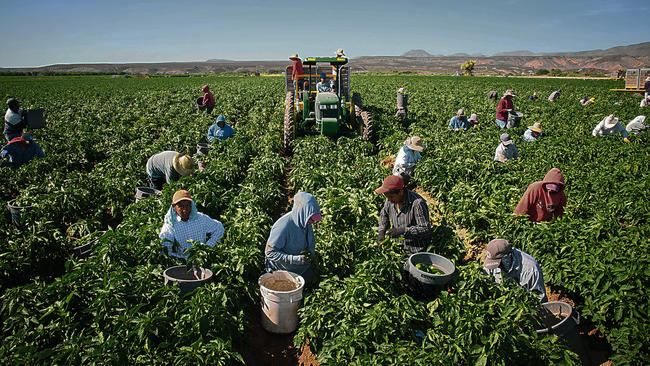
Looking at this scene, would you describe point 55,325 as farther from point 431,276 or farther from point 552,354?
point 552,354

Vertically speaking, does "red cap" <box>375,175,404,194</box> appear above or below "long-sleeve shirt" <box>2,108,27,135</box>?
below

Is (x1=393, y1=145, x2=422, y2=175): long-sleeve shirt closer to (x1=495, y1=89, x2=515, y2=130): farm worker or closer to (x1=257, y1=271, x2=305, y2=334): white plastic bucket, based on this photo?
(x1=257, y1=271, x2=305, y2=334): white plastic bucket

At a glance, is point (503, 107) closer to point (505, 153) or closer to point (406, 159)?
Result: point (505, 153)

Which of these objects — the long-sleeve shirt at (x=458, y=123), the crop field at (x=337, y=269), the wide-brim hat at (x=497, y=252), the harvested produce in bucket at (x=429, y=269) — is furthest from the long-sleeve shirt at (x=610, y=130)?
the harvested produce in bucket at (x=429, y=269)

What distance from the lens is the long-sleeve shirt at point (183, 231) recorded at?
451 centimetres

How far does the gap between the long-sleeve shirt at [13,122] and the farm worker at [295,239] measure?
10.4 meters

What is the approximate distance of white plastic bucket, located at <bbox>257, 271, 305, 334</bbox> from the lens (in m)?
3.96

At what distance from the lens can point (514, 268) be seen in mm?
3934

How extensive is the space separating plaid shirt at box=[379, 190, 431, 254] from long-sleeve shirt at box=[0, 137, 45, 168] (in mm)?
9091

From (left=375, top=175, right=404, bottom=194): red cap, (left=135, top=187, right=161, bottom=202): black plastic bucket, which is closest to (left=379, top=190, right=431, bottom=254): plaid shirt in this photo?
(left=375, top=175, right=404, bottom=194): red cap

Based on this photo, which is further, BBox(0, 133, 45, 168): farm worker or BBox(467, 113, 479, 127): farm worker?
BBox(467, 113, 479, 127): farm worker

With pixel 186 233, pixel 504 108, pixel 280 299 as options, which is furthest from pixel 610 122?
pixel 186 233

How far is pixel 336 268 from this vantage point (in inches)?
183

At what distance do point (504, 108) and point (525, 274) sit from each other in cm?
1014
